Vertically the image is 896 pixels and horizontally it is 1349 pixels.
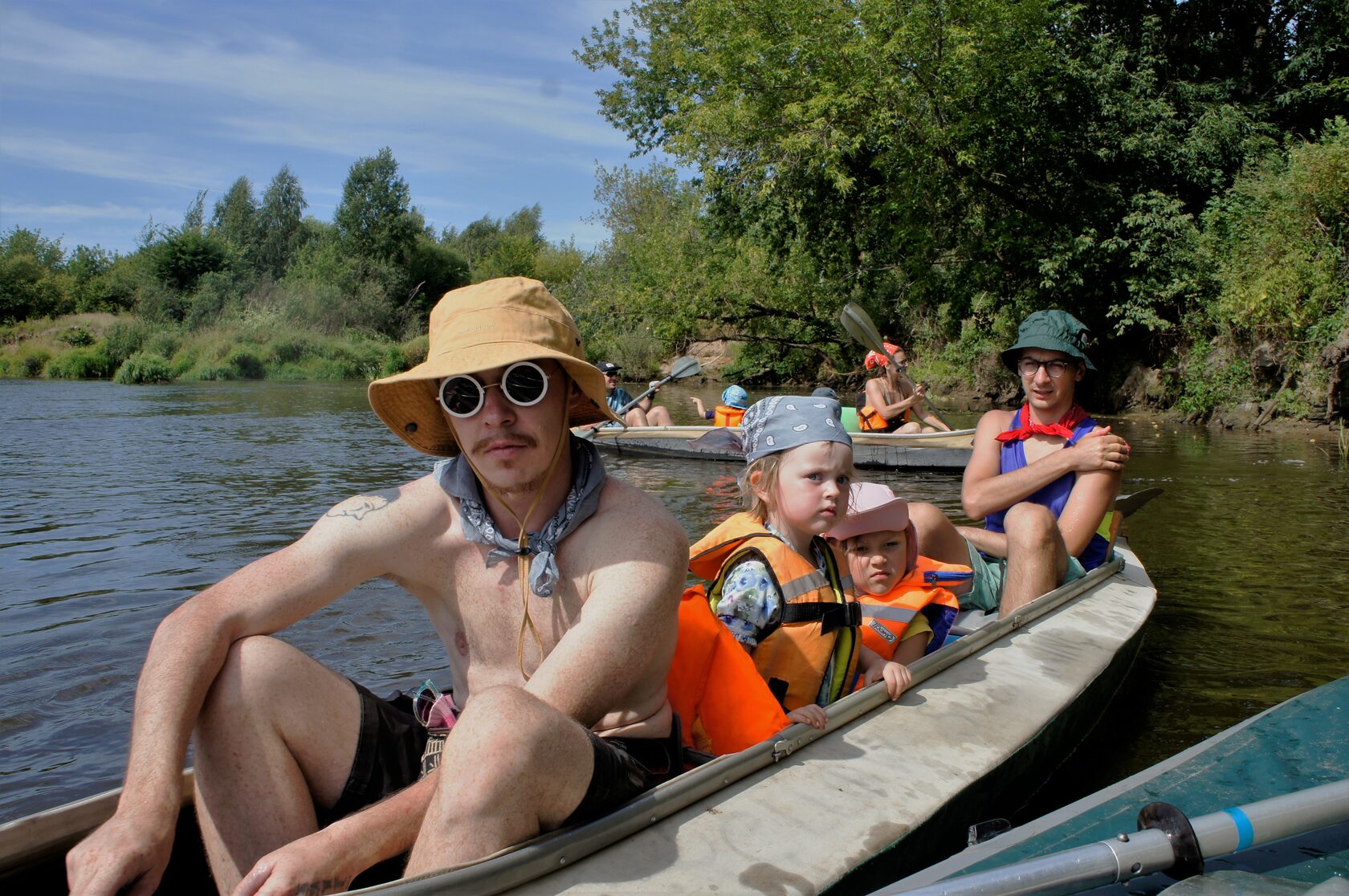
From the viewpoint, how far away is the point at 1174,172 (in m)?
17.0

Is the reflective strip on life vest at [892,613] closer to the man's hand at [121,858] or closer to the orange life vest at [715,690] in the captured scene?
the orange life vest at [715,690]

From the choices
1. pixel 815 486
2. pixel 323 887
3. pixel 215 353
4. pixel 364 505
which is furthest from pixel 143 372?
pixel 323 887

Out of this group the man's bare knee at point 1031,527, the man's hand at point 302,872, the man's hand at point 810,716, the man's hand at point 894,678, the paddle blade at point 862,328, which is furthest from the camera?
the paddle blade at point 862,328

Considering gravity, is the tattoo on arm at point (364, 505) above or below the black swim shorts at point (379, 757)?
above

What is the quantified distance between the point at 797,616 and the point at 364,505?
1.10 meters

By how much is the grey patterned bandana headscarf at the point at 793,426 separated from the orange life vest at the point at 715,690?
19.6 inches

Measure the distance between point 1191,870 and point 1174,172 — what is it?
1748 cm

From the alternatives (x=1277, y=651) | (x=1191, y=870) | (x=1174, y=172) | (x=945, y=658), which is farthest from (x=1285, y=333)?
(x=1191, y=870)

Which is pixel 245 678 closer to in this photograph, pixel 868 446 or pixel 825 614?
pixel 825 614

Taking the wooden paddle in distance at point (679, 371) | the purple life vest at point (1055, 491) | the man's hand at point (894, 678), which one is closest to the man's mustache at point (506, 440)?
the man's hand at point (894, 678)

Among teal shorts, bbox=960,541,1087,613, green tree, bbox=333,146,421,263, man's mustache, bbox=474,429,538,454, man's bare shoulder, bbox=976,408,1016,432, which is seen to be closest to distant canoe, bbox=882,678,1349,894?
man's mustache, bbox=474,429,538,454

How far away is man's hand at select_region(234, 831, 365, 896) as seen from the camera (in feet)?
5.17

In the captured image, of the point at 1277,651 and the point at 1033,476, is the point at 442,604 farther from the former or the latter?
the point at 1277,651

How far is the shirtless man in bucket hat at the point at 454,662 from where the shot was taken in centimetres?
165
